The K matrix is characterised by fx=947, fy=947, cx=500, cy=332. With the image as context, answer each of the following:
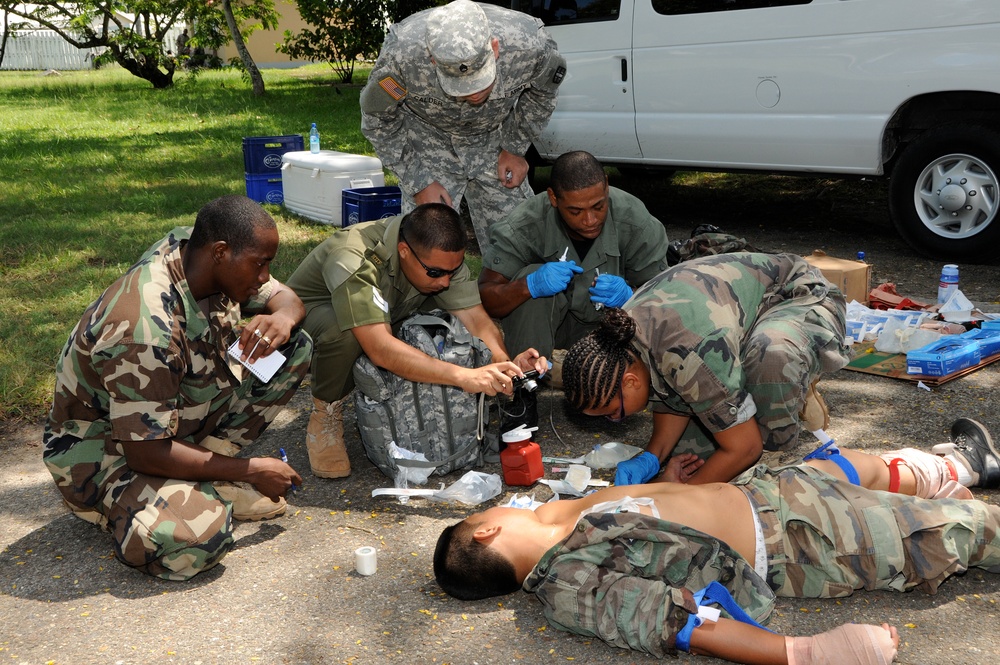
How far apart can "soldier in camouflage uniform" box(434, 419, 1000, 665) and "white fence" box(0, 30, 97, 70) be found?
27847mm

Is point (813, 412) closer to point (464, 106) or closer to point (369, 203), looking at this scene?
point (464, 106)

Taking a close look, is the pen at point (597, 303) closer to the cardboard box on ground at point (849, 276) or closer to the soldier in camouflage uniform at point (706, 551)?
the soldier in camouflage uniform at point (706, 551)

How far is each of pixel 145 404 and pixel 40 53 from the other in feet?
92.4

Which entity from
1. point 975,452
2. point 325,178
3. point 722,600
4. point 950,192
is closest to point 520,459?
point 722,600

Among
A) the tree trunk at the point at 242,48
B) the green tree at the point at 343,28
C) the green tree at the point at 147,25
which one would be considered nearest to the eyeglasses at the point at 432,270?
the green tree at the point at 343,28

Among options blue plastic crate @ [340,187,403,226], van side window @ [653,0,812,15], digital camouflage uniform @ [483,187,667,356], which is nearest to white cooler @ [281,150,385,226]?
blue plastic crate @ [340,187,403,226]

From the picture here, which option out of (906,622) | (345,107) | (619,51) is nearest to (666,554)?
(906,622)

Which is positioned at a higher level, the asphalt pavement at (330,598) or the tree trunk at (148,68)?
the tree trunk at (148,68)

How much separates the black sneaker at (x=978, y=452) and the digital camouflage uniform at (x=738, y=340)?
1.69 feet

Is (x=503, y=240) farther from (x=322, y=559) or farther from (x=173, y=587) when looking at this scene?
(x=173, y=587)

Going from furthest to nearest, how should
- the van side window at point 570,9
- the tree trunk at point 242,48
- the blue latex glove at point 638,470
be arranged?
1. the tree trunk at point 242,48
2. the van side window at point 570,9
3. the blue latex glove at point 638,470

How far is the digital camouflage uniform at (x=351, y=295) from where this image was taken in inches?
140

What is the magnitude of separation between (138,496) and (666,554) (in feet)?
5.44

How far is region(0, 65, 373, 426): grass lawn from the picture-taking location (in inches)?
203
